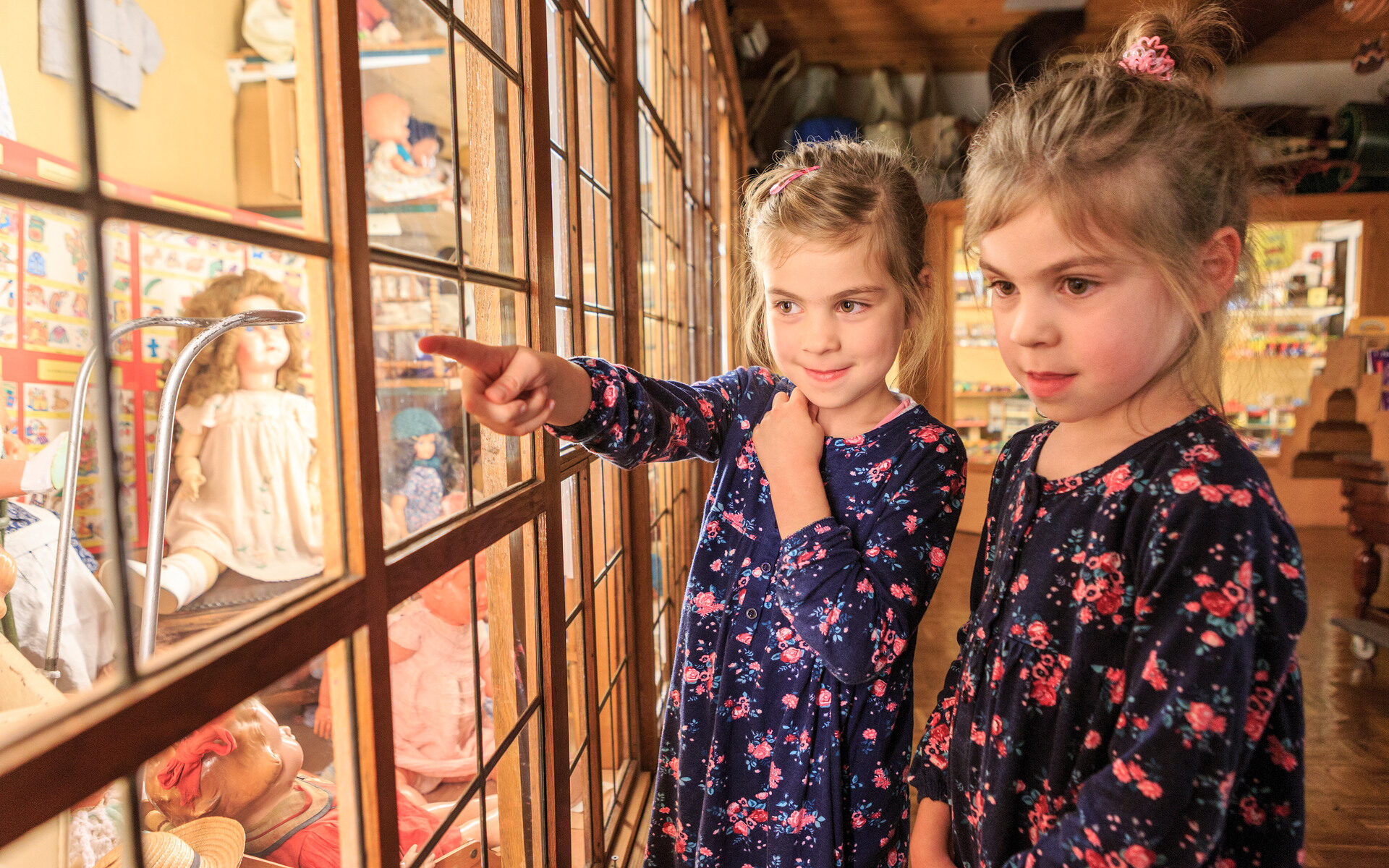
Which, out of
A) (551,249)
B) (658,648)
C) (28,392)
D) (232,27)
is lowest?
(658,648)

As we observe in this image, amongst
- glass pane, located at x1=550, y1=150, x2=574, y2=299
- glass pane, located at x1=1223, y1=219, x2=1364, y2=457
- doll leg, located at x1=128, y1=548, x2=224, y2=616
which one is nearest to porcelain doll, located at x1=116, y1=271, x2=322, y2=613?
doll leg, located at x1=128, y1=548, x2=224, y2=616

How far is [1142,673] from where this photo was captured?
65 centimetres

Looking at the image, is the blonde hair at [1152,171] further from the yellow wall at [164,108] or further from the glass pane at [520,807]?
the glass pane at [520,807]

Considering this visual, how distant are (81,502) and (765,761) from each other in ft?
2.56

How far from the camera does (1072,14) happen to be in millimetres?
4805

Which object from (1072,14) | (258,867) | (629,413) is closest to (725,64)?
(1072,14)

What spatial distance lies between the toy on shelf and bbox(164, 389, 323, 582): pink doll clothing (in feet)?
0.77

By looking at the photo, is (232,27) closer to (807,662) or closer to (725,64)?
(807,662)

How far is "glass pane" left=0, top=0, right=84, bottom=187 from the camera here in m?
0.49

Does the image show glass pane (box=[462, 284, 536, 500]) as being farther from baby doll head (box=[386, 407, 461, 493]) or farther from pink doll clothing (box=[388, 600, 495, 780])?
pink doll clothing (box=[388, 600, 495, 780])

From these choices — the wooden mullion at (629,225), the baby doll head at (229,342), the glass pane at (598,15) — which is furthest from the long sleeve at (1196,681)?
the glass pane at (598,15)

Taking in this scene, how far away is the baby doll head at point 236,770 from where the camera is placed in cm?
102

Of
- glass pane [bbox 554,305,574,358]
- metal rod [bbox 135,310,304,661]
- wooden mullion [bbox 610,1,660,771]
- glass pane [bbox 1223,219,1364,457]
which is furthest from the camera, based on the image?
glass pane [bbox 1223,219,1364,457]

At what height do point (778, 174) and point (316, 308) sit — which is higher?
point (778, 174)
